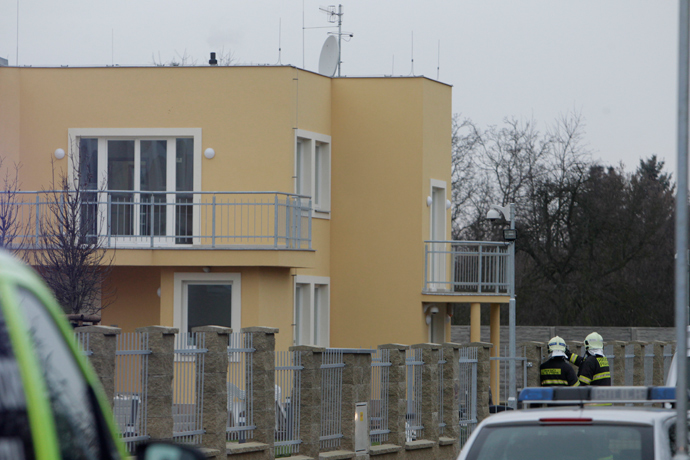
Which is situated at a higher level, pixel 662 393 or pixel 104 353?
pixel 662 393

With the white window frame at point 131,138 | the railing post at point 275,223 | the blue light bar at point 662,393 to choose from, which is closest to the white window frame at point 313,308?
the railing post at point 275,223

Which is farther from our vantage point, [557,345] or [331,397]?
[331,397]

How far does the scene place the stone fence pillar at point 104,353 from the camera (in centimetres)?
Answer: 1068

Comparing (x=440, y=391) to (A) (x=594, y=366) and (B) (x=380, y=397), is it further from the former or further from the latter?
(A) (x=594, y=366)

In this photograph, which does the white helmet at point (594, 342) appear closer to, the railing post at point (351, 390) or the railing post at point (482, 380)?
the railing post at point (351, 390)

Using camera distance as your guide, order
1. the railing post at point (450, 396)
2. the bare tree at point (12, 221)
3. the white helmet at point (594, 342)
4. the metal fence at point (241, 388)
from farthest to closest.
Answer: the bare tree at point (12, 221)
the railing post at point (450, 396)
the white helmet at point (594, 342)
the metal fence at point (241, 388)

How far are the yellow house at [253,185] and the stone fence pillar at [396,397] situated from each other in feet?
17.1

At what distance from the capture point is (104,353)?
1071cm

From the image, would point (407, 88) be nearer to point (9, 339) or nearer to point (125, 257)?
point (125, 257)

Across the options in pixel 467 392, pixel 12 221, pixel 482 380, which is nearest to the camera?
pixel 467 392

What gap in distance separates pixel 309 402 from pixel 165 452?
36.3ft

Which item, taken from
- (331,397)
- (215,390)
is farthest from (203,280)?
(215,390)

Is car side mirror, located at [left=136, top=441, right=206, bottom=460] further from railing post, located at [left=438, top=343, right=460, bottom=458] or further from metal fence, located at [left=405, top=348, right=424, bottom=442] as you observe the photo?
railing post, located at [left=438, top=343, right=460, bottom=458]

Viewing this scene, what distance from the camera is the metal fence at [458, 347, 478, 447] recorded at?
1883cm
